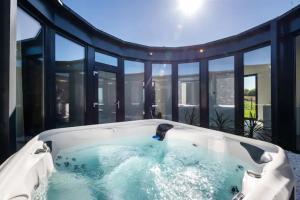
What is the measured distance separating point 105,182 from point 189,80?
380 centimetres

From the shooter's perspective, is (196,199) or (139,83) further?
(139,83)

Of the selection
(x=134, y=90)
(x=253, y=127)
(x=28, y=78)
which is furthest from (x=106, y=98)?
(x=253, y=127)

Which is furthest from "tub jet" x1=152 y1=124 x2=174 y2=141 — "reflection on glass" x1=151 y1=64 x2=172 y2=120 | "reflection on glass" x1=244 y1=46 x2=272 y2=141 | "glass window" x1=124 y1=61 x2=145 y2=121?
"reflection on glass" x1=151 y1=64 x2=172 y2=120

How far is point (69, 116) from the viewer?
328 cm

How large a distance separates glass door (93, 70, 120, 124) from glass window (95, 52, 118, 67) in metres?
0.24

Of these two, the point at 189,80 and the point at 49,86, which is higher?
the point at 189,80

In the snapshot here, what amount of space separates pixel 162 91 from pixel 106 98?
1.62 metres

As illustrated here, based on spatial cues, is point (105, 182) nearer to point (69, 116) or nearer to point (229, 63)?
point (69, 116)

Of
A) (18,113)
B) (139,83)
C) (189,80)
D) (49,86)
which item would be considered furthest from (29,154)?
(189,80)

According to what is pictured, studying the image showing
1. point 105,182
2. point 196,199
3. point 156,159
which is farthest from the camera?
point 156,159

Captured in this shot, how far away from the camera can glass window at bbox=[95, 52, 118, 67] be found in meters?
4.00

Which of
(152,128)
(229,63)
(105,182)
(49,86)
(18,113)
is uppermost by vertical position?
(229,63)

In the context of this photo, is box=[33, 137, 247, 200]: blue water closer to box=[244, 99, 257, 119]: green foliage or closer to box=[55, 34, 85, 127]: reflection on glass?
box=[55, 34, 85, 127]: reflection on glass

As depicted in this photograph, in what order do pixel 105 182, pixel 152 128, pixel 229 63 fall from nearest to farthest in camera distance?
pixel 105 182 < pixel 152 128 < pixel 229 63
